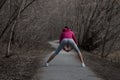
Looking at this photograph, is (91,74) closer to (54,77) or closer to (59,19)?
(54,77)

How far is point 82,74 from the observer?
46.8ft

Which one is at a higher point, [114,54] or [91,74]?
[91,74]

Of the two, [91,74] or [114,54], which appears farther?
[114,54]

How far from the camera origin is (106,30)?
118 feet

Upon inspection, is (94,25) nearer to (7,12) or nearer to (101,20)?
(101,20)

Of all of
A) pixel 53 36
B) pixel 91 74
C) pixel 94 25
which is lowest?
pixel 53 36

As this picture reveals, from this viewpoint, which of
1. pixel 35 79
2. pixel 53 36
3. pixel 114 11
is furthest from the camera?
pixel 53 36

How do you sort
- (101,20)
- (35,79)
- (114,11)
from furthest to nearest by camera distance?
(101,20) → (114,11) → (35,79)

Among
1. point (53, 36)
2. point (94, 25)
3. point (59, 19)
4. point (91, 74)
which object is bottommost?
point (53, 36)

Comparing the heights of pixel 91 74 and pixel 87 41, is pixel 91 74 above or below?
above

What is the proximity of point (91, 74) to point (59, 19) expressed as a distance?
68544mm

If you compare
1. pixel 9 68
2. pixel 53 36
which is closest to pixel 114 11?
pixel 9 68

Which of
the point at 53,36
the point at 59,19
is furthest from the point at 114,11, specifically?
the point at 53,36

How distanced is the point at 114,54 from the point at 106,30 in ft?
22.1
